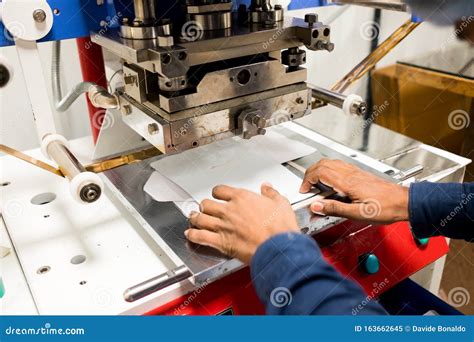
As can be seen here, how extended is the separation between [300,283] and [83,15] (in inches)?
26.6

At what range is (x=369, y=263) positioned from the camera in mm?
979

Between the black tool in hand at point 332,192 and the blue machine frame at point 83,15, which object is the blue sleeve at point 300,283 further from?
the blue machine frame at point 83,15

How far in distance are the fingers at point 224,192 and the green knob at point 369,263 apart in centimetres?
35

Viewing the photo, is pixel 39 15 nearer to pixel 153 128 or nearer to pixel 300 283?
pixel 153 128

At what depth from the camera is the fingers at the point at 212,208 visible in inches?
33.3

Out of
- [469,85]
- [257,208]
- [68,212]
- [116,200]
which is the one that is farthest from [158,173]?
[469,85]

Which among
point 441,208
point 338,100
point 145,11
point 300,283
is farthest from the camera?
point 338,100

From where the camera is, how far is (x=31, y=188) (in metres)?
1.13

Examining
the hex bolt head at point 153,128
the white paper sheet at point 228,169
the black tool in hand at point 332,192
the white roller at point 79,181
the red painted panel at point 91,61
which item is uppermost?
the red painted panel at point 91,61

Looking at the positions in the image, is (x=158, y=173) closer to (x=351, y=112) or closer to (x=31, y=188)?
(x=31, y=188)

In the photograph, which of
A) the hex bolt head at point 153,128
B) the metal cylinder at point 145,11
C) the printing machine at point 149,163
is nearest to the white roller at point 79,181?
the printing machine at point 149,163

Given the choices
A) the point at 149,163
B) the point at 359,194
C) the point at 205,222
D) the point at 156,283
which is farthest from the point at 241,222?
the point at 149,163

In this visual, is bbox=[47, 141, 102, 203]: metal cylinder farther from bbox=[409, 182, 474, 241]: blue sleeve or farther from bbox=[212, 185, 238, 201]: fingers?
bbox=[409, 182, 474, 241]: blue sleeve

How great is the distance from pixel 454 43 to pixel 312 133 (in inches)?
44.3
